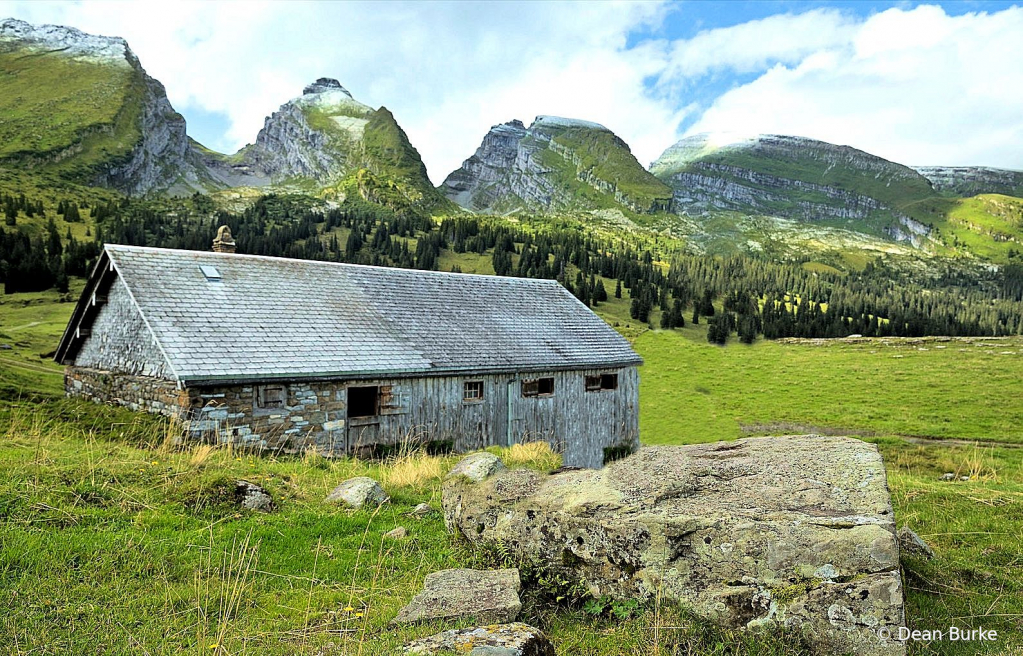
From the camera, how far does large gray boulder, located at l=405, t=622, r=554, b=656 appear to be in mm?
4082

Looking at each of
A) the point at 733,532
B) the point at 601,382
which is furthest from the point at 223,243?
the point at 733,532

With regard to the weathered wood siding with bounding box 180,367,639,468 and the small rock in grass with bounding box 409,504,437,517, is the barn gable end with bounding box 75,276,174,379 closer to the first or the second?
the weathered wood siding with bounding box 180,367,639,468

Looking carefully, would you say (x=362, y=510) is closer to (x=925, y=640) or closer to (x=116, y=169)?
(x=925, y=640)

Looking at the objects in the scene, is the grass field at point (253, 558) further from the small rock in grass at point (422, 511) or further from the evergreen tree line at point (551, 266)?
the evergreen tree line at point (551, 266)

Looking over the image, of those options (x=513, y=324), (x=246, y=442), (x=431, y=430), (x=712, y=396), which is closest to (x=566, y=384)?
(x=513, y=324)

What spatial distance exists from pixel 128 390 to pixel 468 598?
51.8ft

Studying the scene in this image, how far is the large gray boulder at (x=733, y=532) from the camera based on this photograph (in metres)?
4.43

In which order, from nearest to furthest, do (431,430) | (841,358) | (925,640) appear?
(925,640)
(431,430)
(841,358)

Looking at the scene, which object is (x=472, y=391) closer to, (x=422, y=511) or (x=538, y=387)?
(x=538, y=387)

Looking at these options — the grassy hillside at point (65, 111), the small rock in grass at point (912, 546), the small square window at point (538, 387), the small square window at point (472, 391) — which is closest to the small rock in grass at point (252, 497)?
the small rock in grass at point (912, 546)

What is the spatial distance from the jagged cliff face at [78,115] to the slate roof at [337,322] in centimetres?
15471

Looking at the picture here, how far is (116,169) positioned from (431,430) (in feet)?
609

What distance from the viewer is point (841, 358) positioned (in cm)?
4550

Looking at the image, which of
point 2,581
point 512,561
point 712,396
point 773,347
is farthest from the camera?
point 773,347
